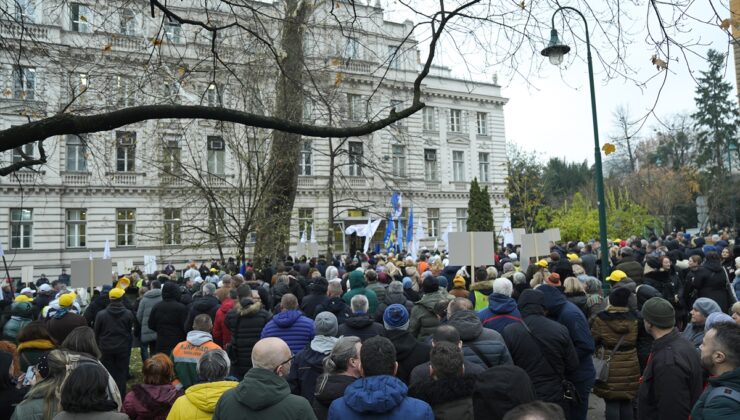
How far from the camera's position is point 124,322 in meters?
8.89

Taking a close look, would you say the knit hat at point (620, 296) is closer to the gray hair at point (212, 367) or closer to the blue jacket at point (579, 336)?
the blue jacket at point (579, 336)

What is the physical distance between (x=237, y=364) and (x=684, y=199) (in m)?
55.8

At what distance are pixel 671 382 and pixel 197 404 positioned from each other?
3.61m

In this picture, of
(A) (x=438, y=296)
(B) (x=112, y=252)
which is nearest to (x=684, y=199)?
(B) (x=112, y=252)

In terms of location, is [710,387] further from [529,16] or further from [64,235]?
[64,235]

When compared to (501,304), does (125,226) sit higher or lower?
higher

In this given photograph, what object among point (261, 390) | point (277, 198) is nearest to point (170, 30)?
point (277, 198)

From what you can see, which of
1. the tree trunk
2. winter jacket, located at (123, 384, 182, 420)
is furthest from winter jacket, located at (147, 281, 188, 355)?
the tree trunk

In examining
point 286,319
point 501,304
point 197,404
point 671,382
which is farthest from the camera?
point 286,319

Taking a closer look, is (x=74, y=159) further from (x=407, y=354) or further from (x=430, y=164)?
(x=407, y=354)

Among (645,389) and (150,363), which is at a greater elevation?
(150,363)

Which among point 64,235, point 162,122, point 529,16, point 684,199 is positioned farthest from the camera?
point 684,199

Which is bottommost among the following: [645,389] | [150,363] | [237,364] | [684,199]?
[237,364]

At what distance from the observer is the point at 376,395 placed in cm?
333
